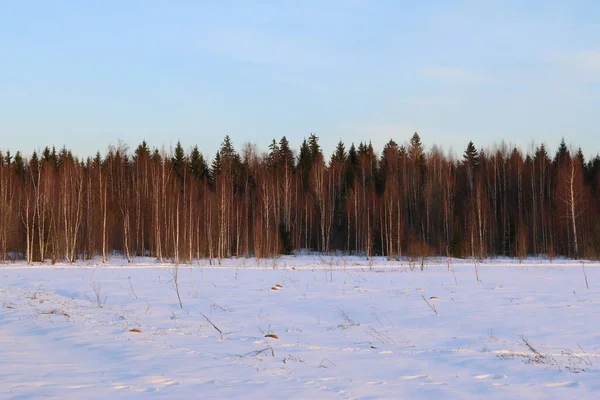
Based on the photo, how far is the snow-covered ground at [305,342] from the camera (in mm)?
6574

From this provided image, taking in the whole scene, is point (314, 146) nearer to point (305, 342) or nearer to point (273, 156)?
point (273, 156)

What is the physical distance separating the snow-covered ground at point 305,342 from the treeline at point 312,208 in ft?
62.2

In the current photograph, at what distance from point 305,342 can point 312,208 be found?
4082 cm

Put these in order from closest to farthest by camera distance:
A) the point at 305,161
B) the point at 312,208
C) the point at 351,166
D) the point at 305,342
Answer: the point at 305,342 < the point at 312,208 < the point at 351,166 < the point at 305,161

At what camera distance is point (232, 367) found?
7.63 metres

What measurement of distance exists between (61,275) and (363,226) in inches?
1128

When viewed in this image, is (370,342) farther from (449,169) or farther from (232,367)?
(449,169)

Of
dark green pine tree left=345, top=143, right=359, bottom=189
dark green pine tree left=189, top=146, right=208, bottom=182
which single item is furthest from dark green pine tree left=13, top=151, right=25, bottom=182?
dark green pine tree left=345, top=143, right=359, bottom=189

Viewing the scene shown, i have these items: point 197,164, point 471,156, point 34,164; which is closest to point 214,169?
point 197,164

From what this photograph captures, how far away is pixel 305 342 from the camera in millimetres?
9695

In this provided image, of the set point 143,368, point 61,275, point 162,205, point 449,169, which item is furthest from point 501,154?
point 143,368

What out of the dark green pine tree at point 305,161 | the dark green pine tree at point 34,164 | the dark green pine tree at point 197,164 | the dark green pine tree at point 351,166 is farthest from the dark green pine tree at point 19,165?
the dark green pine tree at point 351,166

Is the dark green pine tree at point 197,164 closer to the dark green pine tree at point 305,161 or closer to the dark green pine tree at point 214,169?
the dark green pine tree at point 214,169

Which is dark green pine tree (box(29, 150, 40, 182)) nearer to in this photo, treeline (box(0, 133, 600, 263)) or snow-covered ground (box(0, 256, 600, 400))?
treeline (box(0, 133, 600, 263))
